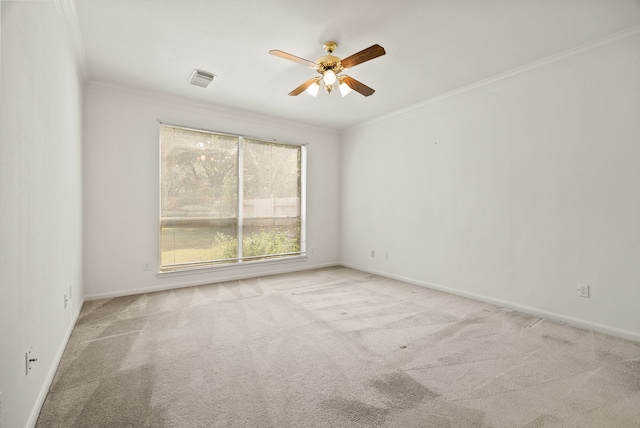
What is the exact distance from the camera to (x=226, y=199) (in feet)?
15.7

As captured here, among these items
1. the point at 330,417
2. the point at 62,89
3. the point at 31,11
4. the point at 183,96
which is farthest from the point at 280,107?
the point at 330,417

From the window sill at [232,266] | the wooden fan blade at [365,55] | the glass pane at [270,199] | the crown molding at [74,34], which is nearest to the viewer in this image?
the crown molding at [74,34]

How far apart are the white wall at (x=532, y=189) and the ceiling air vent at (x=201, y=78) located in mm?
2916

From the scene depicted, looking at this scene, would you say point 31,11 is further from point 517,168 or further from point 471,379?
point 517,168

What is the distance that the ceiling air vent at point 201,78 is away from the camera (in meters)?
3.47

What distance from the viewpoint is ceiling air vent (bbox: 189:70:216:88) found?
3467mm

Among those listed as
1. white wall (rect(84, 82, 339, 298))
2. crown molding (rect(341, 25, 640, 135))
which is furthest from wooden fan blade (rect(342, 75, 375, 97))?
white wall (rect(84, 82, 339, 298))

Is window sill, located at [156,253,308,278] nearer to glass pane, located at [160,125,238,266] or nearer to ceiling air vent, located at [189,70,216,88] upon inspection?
glass pane, located at [160,125,238,266]

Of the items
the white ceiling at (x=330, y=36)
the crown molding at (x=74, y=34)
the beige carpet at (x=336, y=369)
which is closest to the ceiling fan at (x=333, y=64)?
the white ceiling at (x=330, y=36)

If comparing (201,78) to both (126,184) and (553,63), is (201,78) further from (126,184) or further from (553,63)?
(553,63)

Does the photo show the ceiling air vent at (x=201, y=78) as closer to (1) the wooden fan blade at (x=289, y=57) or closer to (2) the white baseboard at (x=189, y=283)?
(1) the wooden fan blade at (x=289, y=57)

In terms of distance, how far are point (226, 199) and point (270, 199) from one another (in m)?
0.82

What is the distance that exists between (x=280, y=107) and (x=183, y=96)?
141 cm

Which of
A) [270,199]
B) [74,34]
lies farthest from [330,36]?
[270,199]
